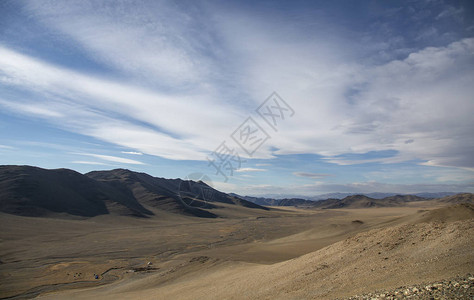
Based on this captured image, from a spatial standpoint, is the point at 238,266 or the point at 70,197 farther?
the point at 70,197

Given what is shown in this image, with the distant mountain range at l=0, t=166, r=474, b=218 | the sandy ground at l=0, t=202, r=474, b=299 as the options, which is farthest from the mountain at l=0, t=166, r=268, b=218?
the sandy ground at l=0, t=202, r=474, b=299

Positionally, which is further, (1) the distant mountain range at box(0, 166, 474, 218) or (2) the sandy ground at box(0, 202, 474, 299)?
(1) the distant mountain range at box(0, 166, 474, 218)

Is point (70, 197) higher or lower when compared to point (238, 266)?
higher

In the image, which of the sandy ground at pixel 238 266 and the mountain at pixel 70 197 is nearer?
the sandy ground at pixel 238 266

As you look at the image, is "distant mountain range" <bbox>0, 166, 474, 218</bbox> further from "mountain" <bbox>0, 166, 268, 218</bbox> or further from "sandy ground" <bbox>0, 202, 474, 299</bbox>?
"sandy ground" <bbox>0, 202, 474, 299</bbox>

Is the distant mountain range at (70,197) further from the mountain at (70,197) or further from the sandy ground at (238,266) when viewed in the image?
the sandy ground at (238,266)

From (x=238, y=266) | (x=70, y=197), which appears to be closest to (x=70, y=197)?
(x=70, y=197)

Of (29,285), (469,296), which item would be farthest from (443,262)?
(29,285)

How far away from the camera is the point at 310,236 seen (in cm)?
4703

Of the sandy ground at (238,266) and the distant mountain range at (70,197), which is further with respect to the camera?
the distant mountain range at (70,197)

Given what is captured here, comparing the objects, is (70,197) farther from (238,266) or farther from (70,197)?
(238,266)

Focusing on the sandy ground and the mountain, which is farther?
the mountain

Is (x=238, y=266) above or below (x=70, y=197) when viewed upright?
below

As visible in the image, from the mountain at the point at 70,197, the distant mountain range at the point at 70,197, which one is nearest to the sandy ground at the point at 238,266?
the distant mountain range at the point at 70,197
